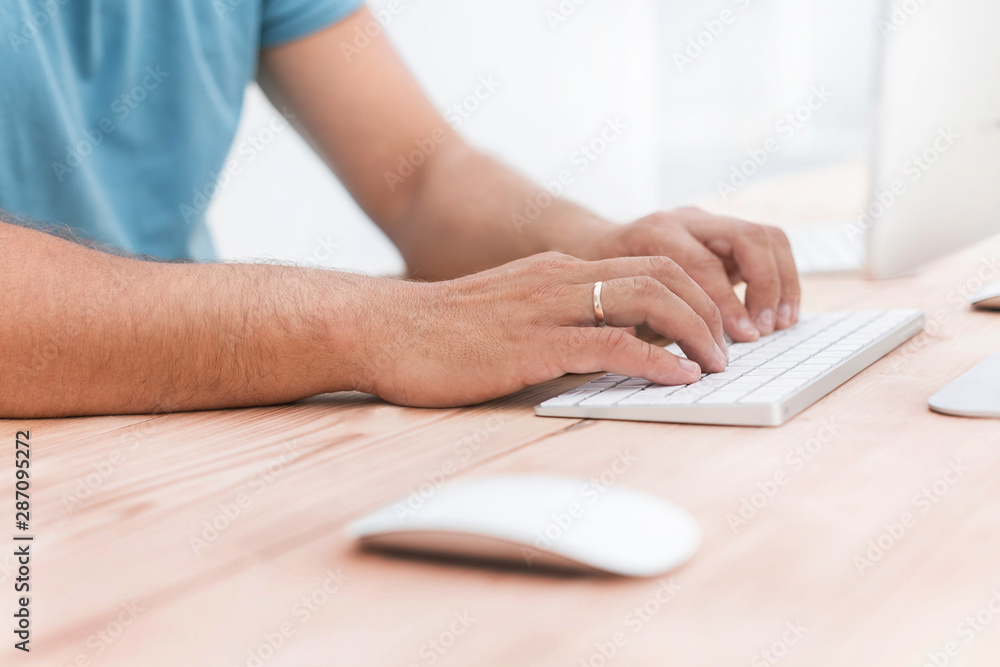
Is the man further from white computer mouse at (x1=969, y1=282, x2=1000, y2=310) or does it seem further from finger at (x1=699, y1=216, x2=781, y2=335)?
white computer mouse at (x1=969, y1=282, x2=1000, y2=310)

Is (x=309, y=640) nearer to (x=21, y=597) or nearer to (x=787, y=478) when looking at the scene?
(x=21, y=597)

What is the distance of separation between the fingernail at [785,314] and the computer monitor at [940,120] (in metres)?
0.24

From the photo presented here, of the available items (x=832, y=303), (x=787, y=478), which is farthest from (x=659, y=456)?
(x=832, y=303)

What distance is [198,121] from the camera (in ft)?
3.88

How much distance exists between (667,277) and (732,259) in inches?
9.4

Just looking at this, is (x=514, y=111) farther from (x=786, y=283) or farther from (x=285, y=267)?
(x=285, y=267)

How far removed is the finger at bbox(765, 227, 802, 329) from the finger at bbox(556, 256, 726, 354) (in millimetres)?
193

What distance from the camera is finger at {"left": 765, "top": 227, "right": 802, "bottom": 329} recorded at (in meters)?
0.85

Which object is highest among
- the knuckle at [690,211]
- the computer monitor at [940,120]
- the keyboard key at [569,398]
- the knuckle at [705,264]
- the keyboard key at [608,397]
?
the computer monitor at [940,120]

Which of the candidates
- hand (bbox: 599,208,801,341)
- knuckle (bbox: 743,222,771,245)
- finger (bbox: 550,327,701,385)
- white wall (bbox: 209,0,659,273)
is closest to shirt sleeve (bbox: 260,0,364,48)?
hand (bbox: 599,208,801,341)

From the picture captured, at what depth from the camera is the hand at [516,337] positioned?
628 millimetres

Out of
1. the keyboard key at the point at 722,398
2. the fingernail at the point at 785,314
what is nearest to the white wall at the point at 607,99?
the fingernail at the point at 785,314

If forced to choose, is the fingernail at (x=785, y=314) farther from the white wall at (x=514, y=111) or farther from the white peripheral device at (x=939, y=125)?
the white wall at (x=514, y=111)

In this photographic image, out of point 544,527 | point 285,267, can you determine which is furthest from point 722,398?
point 285,267
